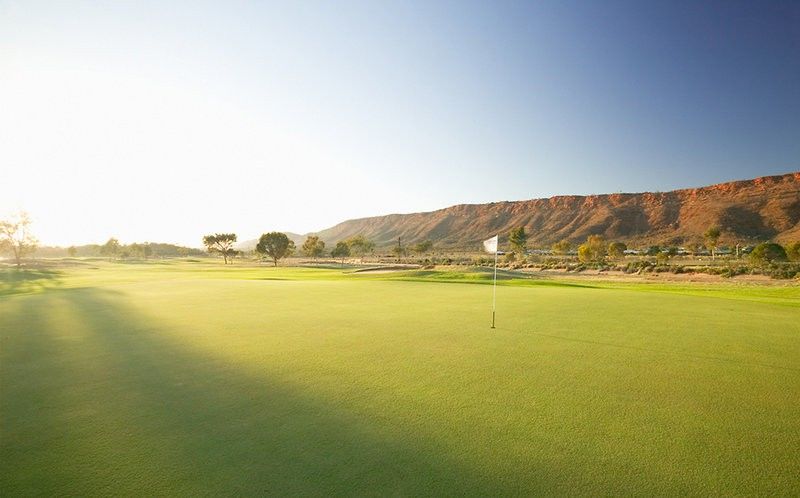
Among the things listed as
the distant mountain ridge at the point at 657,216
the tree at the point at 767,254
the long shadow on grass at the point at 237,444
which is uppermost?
the distant mountain ridge at the point at 657,216

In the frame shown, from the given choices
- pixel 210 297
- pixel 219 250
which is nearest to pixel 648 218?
pixel 219 250

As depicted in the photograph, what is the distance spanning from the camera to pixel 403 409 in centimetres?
494

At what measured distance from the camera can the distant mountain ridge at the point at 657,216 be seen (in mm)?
107312

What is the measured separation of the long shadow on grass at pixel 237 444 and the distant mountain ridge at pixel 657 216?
12547cm

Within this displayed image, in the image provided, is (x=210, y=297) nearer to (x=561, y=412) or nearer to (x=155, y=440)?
(x=155, y=440)

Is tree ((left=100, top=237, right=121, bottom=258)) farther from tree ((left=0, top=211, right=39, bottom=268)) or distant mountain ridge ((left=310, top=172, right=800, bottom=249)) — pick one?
distant mountain ridge ((left=310, top=172, right=800, bottom=249))

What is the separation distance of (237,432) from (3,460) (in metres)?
2.22

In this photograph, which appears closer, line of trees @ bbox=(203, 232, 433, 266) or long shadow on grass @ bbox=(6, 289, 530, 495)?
long shadow on grass @ bbox=(6, 289, 530, 495)

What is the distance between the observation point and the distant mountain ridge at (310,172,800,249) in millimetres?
107312

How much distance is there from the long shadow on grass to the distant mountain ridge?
125m

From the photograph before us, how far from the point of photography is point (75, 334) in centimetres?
992

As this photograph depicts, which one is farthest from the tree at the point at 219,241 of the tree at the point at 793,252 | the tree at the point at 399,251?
the tree at the point at 793,252

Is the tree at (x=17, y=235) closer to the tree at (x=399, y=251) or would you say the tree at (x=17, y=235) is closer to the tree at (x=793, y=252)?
the tree at (x=399, y=251)

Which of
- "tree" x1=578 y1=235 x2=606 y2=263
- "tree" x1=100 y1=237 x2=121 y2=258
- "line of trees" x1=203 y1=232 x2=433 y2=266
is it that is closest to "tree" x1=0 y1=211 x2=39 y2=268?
"line of trees" x1=203 y1=232 x2=433 y2=266
